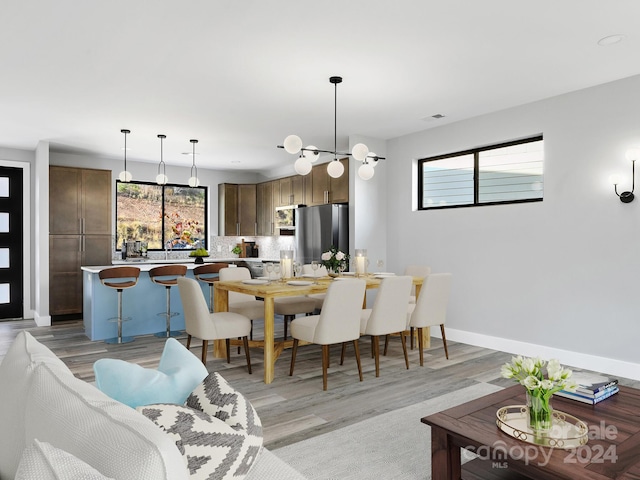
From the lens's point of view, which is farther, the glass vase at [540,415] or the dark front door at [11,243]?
the dark front door at [11,243]

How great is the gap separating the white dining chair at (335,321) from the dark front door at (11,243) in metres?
5.32

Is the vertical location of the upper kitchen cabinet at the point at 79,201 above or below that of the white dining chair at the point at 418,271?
above

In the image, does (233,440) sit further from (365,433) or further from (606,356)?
(606,356)

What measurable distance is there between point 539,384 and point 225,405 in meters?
1.20

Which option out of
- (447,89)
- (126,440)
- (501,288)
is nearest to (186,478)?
(126,440)

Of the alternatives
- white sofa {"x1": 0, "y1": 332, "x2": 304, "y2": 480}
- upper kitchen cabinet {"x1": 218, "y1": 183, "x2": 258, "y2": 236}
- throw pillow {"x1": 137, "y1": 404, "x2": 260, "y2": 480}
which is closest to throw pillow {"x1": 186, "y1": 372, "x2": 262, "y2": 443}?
throw pillow {"x1": 137, "y1": 404, "x2": 260, "y2": 480}

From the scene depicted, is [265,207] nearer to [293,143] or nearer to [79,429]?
[293,143]

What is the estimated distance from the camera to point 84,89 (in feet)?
13.8

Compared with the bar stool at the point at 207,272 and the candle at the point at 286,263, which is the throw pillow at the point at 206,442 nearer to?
the candle at the point at 286,263

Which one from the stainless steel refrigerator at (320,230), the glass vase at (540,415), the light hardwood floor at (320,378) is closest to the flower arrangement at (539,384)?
the glass vase at (540,415)

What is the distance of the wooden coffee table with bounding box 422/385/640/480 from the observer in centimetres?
159

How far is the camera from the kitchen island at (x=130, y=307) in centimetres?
543

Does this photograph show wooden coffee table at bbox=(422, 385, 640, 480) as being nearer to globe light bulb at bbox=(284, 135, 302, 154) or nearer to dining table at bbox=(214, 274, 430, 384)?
dining table at bbox=(214, 274, 430, 384)

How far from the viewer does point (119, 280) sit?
18.1 ft
